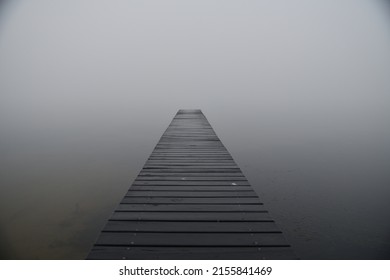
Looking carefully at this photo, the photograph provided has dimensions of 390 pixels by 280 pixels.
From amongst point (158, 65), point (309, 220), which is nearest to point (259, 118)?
point (309, 220)

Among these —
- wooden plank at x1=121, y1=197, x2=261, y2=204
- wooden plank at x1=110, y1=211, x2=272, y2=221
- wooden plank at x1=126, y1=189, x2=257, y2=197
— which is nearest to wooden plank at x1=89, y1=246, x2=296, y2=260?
wooden plank at x1=110, y1=211, x2=272, y2=221

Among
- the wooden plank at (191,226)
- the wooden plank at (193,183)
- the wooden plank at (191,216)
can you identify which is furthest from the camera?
the wooden plank at (193,183)

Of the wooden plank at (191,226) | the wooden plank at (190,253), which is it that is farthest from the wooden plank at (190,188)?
the wooden plank at (190,253)

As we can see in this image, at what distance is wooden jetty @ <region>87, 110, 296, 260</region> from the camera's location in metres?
2.17

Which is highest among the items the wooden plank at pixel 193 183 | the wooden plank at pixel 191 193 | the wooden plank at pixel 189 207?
the wooden plank at pixel 193 183

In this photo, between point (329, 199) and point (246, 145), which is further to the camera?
point (246, 145)

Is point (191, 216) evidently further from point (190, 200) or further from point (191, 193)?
point (191, 193)

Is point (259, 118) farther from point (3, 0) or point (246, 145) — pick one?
point (3, 0)

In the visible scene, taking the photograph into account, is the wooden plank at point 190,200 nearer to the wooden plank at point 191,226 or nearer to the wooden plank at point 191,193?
the wooden plank at point 191,193

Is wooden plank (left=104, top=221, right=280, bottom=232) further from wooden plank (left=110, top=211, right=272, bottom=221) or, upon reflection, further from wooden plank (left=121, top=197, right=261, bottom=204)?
wooden plank (left=121, top=197, right=261, bottom=204)

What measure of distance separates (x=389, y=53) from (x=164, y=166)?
27.9m

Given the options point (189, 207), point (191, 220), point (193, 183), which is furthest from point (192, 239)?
point (193, 183)

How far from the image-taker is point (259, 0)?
44.2 metres

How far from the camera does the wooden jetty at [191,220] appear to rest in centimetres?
217
